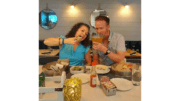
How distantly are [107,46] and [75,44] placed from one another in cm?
38

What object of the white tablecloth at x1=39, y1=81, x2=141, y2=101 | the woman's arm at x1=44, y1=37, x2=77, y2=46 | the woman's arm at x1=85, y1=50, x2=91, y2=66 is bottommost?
the white tablecloth at x1=39, y1=81, x2=141, y2=101

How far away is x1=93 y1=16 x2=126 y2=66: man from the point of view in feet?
3.87

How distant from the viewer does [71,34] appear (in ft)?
3.90

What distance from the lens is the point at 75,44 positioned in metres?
1.31

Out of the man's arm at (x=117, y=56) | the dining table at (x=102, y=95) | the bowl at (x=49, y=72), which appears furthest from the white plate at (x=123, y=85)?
the bowl at (x=49, y=72)

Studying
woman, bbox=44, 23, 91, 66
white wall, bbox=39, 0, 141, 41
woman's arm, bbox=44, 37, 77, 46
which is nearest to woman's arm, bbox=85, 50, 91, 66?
woman, bbox=44, 23, 91, 66

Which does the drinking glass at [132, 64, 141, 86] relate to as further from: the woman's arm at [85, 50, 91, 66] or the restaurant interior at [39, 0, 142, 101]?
the woman's arm at [85, 50, 91, 66]

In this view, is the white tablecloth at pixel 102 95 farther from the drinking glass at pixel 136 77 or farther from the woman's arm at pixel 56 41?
the woman's arm at pixel 56 41

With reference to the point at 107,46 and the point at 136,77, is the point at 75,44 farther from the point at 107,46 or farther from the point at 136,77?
the point at 136,77

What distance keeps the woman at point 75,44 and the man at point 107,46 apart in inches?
4.4

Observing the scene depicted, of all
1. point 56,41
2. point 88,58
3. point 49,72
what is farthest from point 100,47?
point 49,72

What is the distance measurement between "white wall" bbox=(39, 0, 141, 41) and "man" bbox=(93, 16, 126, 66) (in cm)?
9
